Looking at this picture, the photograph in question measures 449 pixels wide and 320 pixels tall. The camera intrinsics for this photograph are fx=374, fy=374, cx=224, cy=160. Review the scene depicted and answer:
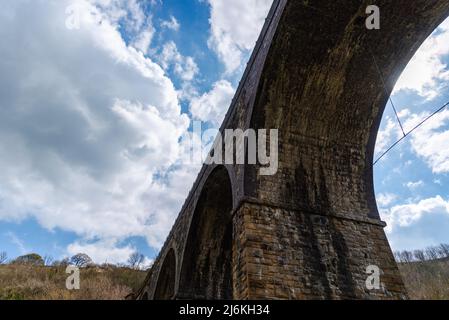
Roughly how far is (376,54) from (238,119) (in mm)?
2782

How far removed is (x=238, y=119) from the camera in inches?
298

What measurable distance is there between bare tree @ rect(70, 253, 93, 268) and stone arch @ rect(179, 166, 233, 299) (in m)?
27.6

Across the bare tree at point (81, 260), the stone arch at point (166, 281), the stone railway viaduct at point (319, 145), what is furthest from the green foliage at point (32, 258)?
the stone railway viaduct at point (319, 145)

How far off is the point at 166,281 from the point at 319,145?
10093 millimetres

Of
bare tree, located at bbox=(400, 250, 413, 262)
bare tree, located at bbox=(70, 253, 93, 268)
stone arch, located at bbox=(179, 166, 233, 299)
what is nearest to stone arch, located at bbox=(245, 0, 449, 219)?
stone arch, located at bbox=(179, 166, 233, 299)

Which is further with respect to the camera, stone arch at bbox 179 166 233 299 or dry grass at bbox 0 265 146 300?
dry grass at bbox 0 265 146 300

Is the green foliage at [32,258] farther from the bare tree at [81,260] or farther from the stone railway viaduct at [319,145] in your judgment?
the stone railway viaduct at [319,145]

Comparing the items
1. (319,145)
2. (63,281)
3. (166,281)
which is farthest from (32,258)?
(319,145)

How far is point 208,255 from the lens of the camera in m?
11.0

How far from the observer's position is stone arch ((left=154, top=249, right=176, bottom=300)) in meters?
13.9

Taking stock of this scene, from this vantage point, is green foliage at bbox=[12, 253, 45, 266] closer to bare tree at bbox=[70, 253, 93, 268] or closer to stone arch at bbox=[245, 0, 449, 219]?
bare tree at bbox=[70, 253, 93, 268]

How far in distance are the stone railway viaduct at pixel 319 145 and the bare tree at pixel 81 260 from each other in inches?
1284
